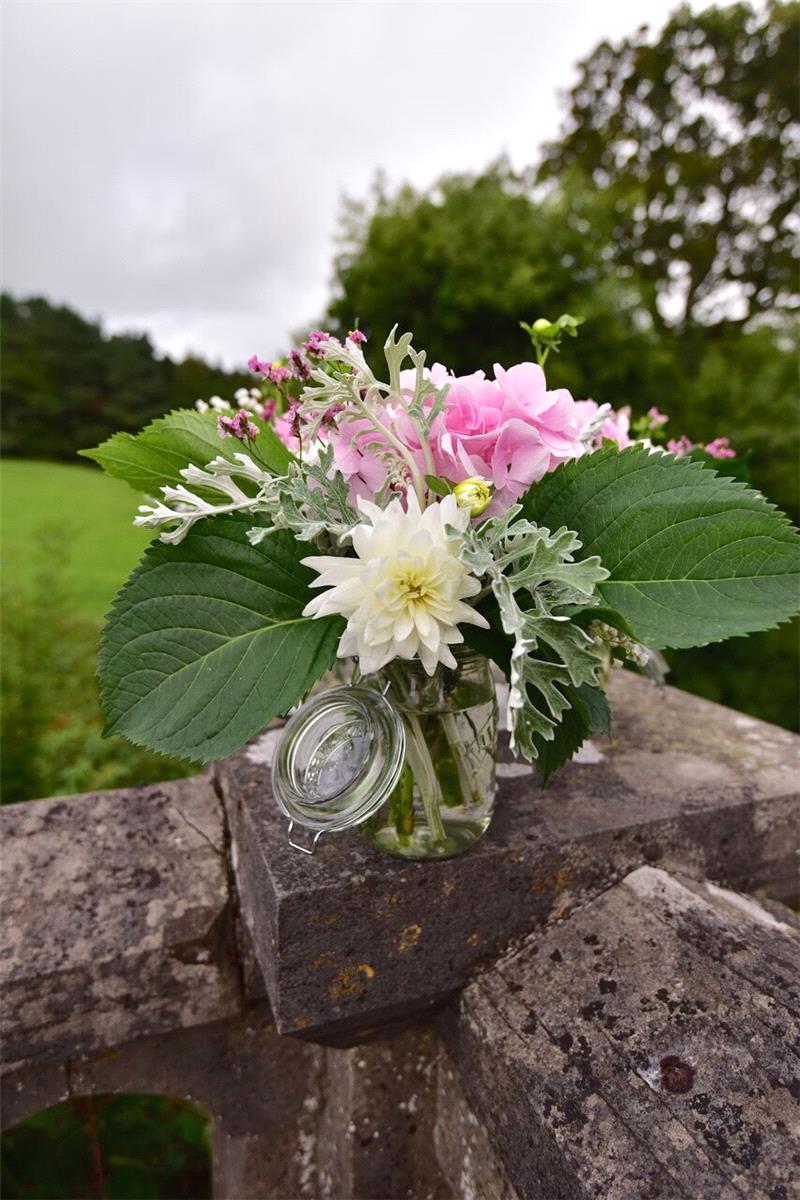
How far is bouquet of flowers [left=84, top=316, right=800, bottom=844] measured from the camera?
64 cm

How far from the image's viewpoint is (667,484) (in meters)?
0.70

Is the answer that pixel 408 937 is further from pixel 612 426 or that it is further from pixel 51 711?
pixel 51 711

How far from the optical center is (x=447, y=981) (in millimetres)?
905

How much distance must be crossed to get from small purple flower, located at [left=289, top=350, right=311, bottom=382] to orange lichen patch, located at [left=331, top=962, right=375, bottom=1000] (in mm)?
669

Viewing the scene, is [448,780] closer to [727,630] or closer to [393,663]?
[393,663]

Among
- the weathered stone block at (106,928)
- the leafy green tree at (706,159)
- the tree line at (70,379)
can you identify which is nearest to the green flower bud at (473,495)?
the weathered stone block at (106,928)

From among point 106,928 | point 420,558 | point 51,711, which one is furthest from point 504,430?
point 51,711

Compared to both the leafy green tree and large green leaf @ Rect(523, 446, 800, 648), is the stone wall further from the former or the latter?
the leafy green tree

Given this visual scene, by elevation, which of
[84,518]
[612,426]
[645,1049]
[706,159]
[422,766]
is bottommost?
[645,1049]

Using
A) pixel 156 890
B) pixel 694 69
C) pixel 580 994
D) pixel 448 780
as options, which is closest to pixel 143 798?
pixel 156 890

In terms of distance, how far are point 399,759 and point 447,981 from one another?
13.8 inches

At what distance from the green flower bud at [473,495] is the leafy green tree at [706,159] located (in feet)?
18.4

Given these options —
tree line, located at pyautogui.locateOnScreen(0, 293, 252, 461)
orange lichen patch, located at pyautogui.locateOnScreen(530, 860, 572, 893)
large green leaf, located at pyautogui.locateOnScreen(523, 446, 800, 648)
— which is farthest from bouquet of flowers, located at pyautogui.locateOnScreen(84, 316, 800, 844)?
tree line, located at pyautogui.locateOnScreen(0, 293, 252, 461)

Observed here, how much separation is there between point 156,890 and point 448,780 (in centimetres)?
49
